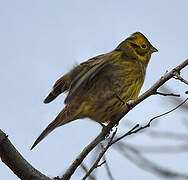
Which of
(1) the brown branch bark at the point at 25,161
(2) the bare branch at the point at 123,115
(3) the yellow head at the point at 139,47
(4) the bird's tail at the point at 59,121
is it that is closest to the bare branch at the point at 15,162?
(1) the brown branch bark at the point at 25,161

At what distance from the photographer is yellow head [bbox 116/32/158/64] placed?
4.95m

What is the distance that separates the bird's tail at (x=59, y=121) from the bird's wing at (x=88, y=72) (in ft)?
1.07

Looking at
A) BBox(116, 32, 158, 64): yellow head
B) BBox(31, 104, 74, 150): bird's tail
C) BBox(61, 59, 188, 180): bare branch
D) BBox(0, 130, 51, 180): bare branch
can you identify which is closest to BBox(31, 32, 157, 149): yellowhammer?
BBox(31, 104, 74, 150): bird's tail

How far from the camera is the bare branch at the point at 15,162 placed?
8.62 feet

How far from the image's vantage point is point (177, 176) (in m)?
2.69

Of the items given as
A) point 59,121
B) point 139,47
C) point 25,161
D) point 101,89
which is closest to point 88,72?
point 101,89

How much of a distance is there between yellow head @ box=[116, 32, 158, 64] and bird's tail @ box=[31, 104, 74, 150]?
1285mm

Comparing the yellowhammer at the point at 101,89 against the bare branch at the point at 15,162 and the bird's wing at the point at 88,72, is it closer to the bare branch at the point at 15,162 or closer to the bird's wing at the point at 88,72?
the bird's wing at the point at 88,72

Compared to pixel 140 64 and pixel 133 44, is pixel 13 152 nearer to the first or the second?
pixel 140 64

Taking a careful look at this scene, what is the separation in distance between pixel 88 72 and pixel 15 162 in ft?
3.88

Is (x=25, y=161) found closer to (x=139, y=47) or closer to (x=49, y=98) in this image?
(x=49, y=98)

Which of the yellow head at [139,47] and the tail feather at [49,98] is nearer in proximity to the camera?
the tail feather at [49,98]

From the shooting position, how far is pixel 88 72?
3.60 metres

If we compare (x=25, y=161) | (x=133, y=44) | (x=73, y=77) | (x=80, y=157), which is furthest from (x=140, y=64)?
(x=25, y=161)
